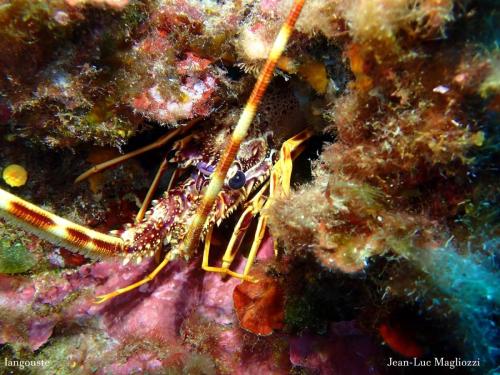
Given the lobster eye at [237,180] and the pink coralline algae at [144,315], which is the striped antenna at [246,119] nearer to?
the lobster eye at [237,180]

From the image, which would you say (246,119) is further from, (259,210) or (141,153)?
(141,153)

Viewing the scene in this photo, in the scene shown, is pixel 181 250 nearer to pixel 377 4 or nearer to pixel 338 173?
pixel 338 173

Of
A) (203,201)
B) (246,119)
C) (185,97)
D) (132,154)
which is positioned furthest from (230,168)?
(246,119)

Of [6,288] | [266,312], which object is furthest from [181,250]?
[6,288]

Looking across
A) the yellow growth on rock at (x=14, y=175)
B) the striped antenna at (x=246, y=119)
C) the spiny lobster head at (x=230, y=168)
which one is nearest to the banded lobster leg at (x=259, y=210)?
the spiny lobster head at (x=230, y=168)

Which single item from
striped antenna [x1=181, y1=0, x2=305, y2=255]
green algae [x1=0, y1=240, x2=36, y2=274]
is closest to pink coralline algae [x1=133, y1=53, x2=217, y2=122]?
striped antenna [x1=181, y1=0, x2=305, y2=255]

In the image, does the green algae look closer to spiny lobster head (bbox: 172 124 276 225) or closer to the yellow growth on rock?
the yellow growth on rock
